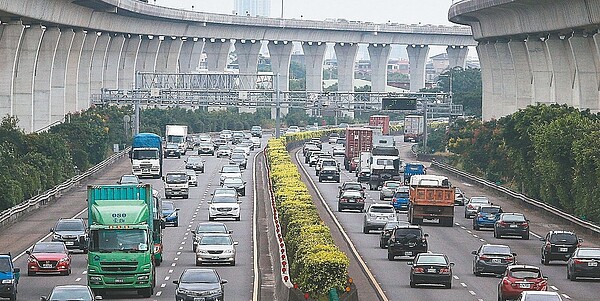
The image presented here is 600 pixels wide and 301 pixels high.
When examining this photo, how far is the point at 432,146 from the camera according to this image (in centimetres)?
16312

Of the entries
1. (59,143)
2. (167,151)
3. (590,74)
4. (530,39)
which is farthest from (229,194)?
(167,151)

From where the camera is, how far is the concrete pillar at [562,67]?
113125 mm

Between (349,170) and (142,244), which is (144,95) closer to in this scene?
(349,170)

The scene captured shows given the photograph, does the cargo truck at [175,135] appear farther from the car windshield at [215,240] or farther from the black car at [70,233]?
the car windshield at [215,240]

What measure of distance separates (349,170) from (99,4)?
2539 cm

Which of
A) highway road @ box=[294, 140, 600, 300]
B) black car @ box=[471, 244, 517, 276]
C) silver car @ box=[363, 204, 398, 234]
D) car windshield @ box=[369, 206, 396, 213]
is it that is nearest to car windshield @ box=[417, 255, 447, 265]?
highway road @ box=[294, 140, 600, 300]

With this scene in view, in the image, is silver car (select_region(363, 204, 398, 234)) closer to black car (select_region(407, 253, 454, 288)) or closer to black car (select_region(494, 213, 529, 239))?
black car (select_region(494, 213, 529, 239))

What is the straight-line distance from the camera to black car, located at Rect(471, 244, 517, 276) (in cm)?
5197

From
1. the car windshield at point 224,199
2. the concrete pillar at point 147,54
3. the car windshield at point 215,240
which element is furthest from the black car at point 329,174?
the concrete pillar at point 147,54

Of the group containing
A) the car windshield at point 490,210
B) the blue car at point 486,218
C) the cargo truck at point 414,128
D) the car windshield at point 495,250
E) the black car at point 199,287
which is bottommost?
the cargo truck at point 414,128

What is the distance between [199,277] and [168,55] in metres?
145

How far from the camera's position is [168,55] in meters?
185

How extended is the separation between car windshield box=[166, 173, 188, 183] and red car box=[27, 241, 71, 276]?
39.8m

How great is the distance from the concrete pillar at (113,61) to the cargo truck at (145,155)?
5297 cm
